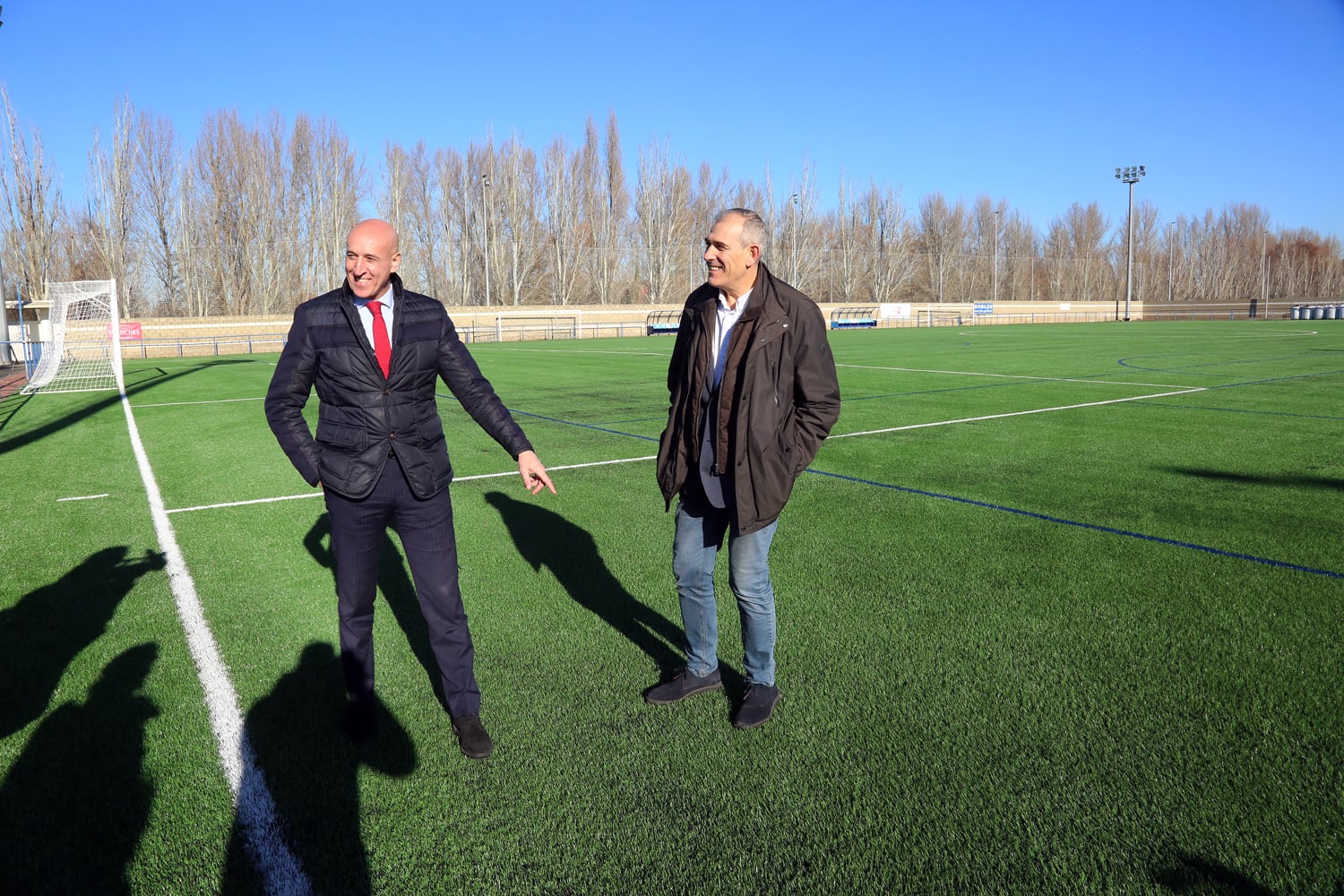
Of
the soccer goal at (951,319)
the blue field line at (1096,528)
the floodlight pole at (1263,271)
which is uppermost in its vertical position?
the floodlight pole at (1263,271)

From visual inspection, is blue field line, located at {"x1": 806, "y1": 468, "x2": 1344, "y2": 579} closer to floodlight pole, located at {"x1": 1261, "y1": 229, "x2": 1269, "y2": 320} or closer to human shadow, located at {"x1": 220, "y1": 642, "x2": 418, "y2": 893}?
human shadow, located at {"x1": 220, "y1": 642, "x2": 418, "y2": 893}

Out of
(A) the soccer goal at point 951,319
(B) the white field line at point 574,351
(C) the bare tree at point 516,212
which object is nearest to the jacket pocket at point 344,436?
(B) the white field line at point 574,351

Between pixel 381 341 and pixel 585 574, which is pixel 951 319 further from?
pixel 381 341

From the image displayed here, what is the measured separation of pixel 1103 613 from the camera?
15.2 ft

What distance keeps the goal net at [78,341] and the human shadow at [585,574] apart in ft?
47.5

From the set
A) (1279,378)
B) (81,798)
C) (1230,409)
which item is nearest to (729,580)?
(81,798)

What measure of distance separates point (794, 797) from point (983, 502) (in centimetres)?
476

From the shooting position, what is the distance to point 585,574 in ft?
18.2

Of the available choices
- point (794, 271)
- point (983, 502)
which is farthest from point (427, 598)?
point (794, 271)

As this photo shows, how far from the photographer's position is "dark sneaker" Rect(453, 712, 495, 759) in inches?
129

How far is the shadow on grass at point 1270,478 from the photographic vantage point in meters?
7.65

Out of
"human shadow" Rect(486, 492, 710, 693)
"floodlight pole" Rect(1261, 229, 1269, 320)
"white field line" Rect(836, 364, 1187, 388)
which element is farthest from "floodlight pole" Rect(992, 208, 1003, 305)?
"human shadow" Rect(486, 492, 710, 693)

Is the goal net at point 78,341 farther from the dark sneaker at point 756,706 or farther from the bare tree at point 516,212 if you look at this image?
the bare tree at point 516,212

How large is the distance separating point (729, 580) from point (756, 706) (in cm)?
52
